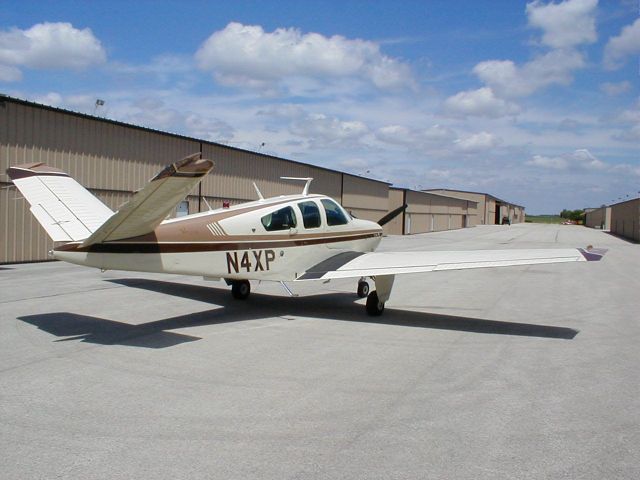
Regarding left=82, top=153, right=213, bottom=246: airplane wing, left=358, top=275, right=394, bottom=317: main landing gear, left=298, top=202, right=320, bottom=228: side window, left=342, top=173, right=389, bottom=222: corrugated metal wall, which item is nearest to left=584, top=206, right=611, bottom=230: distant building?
left=342, top=173, right=389, bottom=222: corrugated metal wall

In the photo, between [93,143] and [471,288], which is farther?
[93,143]

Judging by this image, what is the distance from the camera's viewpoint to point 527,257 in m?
9.57

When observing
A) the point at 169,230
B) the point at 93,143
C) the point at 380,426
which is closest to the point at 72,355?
the point at 169,230

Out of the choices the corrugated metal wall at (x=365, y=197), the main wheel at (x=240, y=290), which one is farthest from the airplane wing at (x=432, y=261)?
the corrugated metal wall at (x=365, y=197)

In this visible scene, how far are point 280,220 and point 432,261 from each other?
2.91m

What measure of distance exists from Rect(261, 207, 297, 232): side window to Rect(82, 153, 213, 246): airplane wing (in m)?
2.40

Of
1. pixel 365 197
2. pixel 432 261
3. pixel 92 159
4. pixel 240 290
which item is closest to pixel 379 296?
pixel 432 261

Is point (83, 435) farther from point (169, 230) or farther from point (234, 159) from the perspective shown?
point (234, 159)

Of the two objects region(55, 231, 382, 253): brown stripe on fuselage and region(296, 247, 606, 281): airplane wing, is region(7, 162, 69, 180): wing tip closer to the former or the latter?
region(55, 231, 382, 253): brown stripe on fuselage

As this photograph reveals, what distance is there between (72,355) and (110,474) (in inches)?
138

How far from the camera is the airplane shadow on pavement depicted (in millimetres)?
8094

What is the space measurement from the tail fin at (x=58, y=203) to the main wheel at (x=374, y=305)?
4.99 meters

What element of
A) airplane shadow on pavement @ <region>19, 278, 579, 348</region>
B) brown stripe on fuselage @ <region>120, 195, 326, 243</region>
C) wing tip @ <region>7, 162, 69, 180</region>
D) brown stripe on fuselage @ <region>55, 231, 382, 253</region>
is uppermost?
wing tip @ <region>7, 162, 69, 180</region>

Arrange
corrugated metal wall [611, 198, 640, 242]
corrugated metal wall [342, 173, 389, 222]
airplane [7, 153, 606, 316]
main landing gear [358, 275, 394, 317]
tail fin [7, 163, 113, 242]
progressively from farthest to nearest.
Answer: corrugated metal wall [611, 198, 640, 242]
corrugated metal wall [342, 173, 389, 222]
main landing gear [358, 275, 394, 317]
tail fin [7, 163, 113, 242]
airplane [7, 153, 606, 316]
